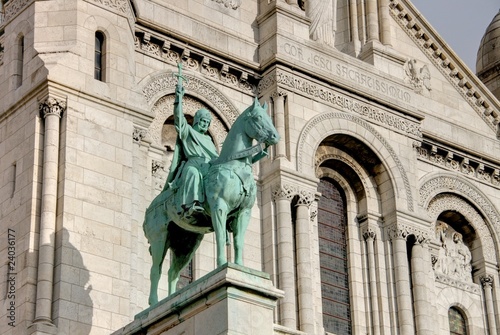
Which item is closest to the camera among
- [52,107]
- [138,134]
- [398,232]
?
[52,107]

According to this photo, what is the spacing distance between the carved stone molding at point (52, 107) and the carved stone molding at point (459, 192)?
1111cm

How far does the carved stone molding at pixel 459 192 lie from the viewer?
4028 centimetres

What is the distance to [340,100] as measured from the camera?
126ft

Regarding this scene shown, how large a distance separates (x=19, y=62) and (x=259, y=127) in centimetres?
741

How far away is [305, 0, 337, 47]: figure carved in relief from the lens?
39688 millimetres

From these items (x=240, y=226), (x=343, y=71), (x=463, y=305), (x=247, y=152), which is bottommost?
(x=240, y=226)

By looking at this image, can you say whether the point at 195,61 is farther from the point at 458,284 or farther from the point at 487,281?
the point at 487,281

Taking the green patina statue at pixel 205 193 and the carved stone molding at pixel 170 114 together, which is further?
the carved stone molding at pixel 170 114

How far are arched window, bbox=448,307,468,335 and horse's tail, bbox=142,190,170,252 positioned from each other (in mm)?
12399

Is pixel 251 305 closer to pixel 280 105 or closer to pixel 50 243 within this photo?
pixel 50 243

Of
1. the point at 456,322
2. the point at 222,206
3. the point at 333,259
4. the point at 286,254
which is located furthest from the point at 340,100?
Answer: the point at 222,206

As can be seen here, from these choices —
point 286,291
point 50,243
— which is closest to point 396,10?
point 286,291

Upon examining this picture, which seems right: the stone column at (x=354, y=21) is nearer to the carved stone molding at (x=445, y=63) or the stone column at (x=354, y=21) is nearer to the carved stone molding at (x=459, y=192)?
the carved stone molding at (x=445, y=63)

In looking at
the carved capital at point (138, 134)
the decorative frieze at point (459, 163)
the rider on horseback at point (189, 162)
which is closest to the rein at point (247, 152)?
the rider on horseback at point (189, 162)
